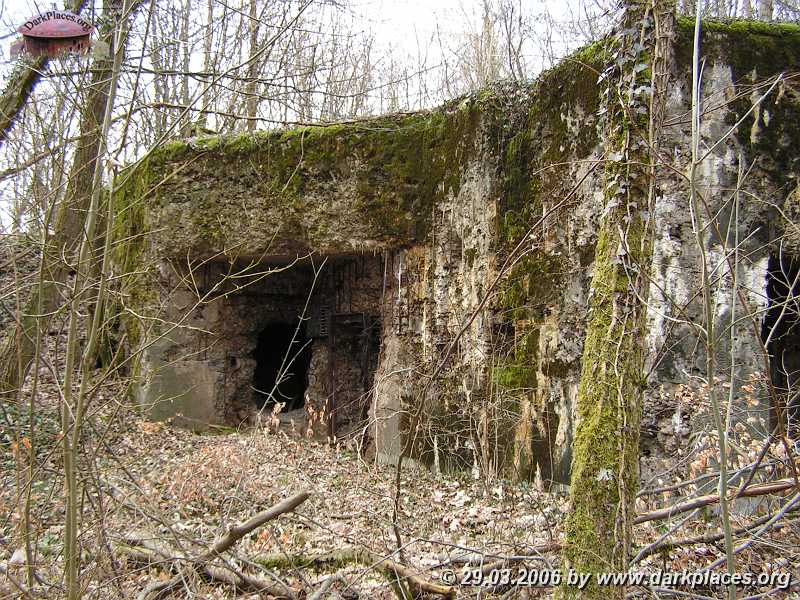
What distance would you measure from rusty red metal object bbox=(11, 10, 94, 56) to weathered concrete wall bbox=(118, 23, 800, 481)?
1.08 metres

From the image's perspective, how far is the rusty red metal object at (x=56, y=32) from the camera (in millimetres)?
4246

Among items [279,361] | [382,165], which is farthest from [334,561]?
[279,361]

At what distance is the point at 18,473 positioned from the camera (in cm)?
285

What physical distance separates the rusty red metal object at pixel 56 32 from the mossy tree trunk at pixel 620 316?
3.48 m

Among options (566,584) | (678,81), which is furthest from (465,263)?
(566,584)

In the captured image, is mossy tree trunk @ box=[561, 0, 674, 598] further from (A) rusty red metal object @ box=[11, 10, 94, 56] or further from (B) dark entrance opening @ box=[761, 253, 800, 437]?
(A) rusty red metal object @ box=[11, 10, 94, 56]

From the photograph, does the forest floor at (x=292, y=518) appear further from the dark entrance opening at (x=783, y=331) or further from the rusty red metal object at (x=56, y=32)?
the rusty red metal object at (x=56, y=32)

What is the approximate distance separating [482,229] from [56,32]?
3.87m

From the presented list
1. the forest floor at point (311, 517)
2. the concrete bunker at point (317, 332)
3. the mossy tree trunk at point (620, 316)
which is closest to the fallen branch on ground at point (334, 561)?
the forest floor at point (311, 517)

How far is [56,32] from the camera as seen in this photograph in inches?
167

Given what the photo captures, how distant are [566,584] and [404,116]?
5.62 metres

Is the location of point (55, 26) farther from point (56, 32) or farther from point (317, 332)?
point (317, 332)

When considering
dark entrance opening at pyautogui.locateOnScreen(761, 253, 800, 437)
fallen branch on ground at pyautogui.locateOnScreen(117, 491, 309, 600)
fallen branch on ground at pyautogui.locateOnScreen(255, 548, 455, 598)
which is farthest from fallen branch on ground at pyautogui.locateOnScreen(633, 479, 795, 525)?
dark entrance opening at pyautogui.locateOnScreen(761, 253, 800, 437)

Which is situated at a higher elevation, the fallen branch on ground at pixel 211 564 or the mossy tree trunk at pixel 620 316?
the mossy tree trunk at pixel 620 316
